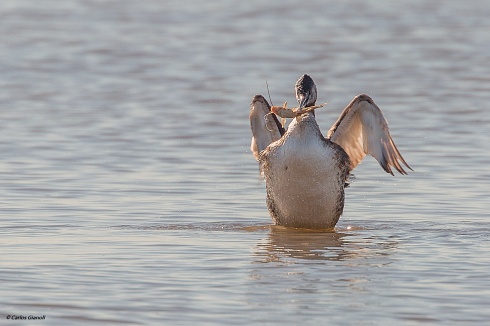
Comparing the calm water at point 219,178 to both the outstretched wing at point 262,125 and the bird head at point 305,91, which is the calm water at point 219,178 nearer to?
the outstretched wing at point 262,125

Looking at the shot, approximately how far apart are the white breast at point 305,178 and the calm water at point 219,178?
0.59 feet

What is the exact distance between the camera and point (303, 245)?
11984 millimetres

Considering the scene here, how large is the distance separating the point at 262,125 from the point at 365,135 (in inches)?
41.8

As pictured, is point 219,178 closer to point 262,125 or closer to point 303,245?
point 262,125

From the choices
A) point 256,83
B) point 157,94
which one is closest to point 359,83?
point 256,83

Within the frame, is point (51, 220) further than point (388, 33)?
No

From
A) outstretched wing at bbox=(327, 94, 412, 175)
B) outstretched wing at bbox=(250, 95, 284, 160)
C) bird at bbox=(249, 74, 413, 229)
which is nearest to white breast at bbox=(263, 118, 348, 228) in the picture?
bird at bbox=(249, 74, 413, 229)

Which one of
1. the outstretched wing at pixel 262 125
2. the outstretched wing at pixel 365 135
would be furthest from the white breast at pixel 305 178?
the outstretched wing at pixel 262 125

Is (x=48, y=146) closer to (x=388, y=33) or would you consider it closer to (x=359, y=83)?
(x=359, y=83)

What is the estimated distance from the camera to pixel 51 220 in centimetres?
1260

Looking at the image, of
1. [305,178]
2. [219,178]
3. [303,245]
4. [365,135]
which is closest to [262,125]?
[365,135]

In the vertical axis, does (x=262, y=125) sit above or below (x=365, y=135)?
above

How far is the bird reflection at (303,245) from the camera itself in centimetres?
1137

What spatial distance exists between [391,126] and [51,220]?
7.59 m
